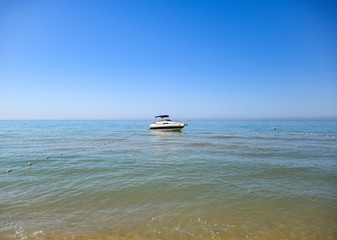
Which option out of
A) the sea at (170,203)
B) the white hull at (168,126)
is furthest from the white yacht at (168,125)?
the sea at (170,203)

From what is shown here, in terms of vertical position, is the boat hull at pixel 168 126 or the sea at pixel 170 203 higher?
the boat hull at pixel 168 126

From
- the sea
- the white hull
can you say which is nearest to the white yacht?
the white hull

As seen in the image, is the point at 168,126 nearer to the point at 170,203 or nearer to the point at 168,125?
the point at 168,125

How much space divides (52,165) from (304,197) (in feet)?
51.5

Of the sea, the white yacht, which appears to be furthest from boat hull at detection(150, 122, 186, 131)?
the sea

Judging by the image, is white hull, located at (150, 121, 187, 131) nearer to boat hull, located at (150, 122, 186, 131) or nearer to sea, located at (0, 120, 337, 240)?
boat hull, located at (150, 122, 186, 131)

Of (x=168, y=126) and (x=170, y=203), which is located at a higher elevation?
(x=168, y=126)

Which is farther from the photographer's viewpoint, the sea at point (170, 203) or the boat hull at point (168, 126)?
the boat hull at point (168, 126)

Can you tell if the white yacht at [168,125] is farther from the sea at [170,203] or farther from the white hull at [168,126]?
the sea at [170,203]

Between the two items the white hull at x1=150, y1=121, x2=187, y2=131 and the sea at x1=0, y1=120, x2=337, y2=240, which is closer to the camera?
the sea at x1=0, y1=120, x2=337, y2=240

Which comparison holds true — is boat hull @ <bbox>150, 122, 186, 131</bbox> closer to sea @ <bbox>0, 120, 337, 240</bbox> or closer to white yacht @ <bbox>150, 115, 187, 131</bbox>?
white yacht @ <bbox>150, 115, 187, 131</bbox>

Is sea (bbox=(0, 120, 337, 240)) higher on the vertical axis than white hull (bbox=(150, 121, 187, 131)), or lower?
lower

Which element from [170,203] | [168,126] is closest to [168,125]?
[168,126]

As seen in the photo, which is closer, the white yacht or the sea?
the sea
